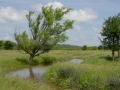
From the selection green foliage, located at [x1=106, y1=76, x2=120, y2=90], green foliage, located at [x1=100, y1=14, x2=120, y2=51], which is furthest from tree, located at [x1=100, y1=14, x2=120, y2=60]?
green foliage, located at [x1=106, y1=76, x2=120, y2=90]

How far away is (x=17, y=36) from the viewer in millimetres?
31188

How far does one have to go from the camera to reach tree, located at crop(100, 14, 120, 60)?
3106cm

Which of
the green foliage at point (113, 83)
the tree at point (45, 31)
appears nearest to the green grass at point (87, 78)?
the green foliage at point (113, 83)

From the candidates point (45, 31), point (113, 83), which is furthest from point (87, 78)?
point (45, 31)

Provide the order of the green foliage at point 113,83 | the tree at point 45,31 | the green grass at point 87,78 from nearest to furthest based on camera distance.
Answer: the green foliage at point 113,83 < the green grass at point 87,78 < the tree at point 45,31

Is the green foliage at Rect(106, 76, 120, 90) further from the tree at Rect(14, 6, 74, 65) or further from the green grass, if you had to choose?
the tree at Rect(14, 6, 74, 65)

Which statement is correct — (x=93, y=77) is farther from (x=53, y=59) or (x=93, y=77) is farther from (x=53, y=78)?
(x=53, y=59)

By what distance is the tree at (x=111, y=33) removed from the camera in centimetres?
3106

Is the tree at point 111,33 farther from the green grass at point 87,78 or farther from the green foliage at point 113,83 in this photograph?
the green foliage at point 113,83

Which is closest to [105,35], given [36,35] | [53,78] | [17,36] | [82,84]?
[36,35]

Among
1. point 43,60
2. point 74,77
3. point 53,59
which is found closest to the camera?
point 74,77

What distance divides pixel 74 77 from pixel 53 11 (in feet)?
61.9

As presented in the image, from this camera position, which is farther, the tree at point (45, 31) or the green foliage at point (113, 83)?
the tree at point (45, 31)

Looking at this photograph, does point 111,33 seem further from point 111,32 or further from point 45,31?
point 45,31
